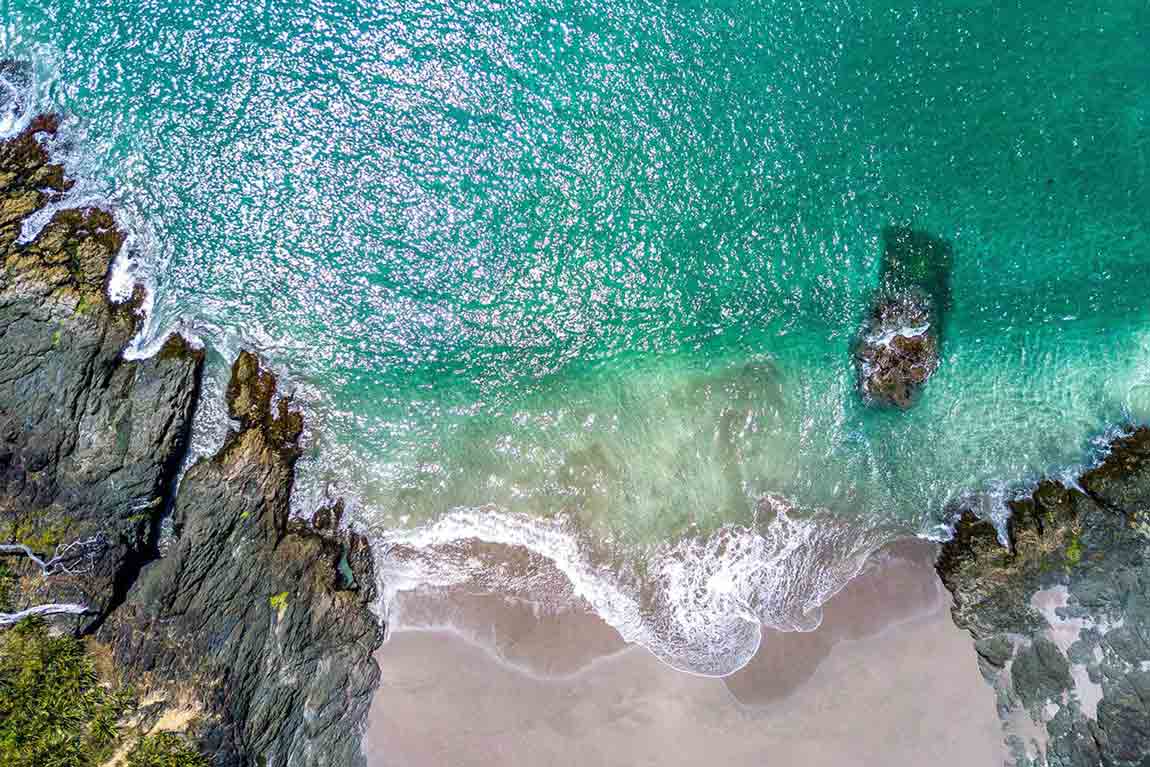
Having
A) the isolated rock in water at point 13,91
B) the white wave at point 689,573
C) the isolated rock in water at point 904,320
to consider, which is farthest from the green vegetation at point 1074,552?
the isolated rock in water at point 13,91

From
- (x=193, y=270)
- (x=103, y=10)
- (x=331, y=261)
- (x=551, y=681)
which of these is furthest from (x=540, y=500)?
(x=103, y=10)

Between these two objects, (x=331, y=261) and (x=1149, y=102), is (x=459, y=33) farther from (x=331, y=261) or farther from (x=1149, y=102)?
(x=1149, y=102)

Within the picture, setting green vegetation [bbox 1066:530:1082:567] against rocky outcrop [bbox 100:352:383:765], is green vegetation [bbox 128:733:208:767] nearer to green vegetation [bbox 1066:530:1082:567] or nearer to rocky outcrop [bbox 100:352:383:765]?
rocky outcrop [bbox 100:352:383:765]

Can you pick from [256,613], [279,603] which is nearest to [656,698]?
[279,603]

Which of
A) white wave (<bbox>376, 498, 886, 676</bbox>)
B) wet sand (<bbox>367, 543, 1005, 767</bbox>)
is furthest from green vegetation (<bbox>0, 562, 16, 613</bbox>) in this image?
wet sand (<bbox>367, 543, 1005, 767</bbox>)

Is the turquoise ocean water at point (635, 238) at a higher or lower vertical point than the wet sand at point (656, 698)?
higher

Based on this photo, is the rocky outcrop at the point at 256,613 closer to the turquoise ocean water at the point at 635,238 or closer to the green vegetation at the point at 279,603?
the green vegetation at the point at 279,603
